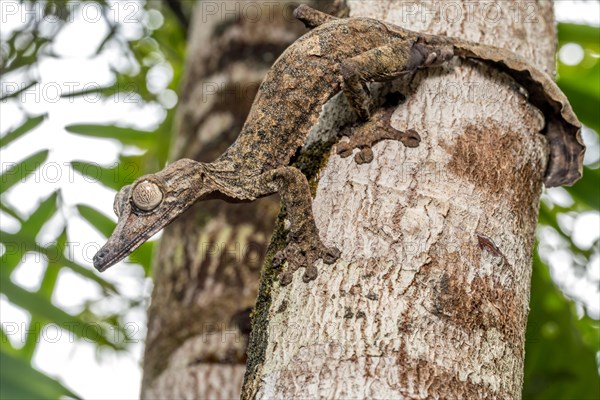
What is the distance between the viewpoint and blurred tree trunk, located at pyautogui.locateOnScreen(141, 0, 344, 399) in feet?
14.5

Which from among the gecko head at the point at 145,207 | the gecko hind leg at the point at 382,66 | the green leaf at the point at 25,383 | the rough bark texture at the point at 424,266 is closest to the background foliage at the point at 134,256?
the green leaf at the point at 25,383

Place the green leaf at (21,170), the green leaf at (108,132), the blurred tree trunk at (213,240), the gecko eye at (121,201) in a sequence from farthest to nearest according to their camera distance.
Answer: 1. the green leaf at (108,132)
2. the green leaf at (21,170)
3. the blurred tree trunk at (213,240)
4. the gecko eye at (121,201)

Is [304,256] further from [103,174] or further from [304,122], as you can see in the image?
[103,174]

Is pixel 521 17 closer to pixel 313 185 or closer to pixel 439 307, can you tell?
pixel 313 185

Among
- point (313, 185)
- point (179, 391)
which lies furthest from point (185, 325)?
point (313, 185)

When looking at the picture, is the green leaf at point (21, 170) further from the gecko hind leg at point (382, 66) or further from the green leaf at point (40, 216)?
the gecko hind leg at point (382, 66)

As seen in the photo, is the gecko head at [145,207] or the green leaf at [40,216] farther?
the green leaf at [40,216]

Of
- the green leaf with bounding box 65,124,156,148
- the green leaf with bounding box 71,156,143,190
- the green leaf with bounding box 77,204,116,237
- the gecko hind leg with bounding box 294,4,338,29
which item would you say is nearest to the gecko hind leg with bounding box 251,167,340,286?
the gecko hind leg with bounding box 294,4,338,29

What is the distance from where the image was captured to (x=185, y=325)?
4.50m

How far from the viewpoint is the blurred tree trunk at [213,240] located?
4426mm

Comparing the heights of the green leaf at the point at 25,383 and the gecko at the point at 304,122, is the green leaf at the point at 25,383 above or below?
below

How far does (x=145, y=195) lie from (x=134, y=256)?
2.98m

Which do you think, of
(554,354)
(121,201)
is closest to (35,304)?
(121,201)

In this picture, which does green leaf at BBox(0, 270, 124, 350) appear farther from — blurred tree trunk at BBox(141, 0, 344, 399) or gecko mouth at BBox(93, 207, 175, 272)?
blurred tree trunk at BBox(141, 0, 344, 399)
